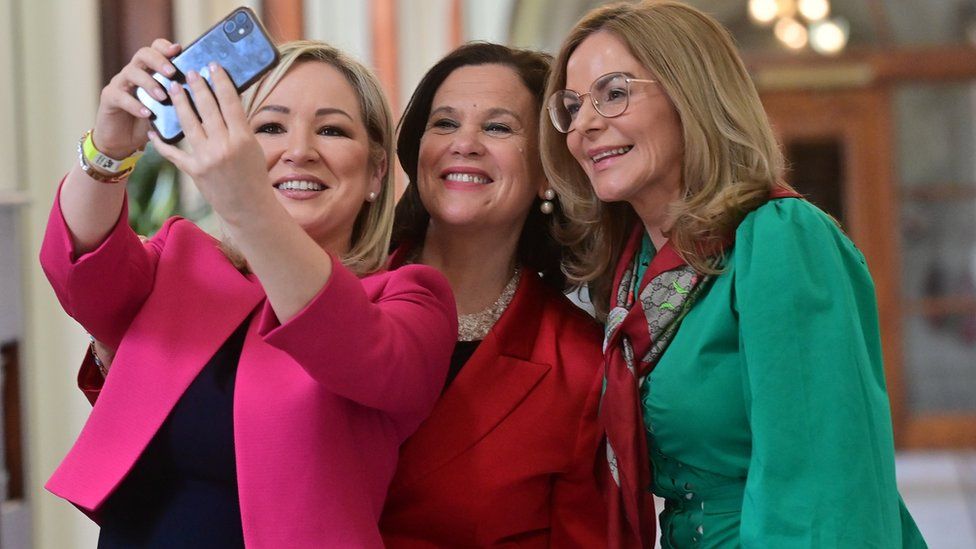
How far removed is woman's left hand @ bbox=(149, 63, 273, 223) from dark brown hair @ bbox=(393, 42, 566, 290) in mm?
958

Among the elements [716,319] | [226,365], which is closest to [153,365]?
[226,365]

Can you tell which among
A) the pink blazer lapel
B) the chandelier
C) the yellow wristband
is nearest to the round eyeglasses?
the pink blazer lapel

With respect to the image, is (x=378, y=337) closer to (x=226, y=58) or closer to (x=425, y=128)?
(x=226, y=58)

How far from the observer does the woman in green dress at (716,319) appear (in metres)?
1.58

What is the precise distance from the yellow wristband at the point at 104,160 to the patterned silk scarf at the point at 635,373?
31.1 inches

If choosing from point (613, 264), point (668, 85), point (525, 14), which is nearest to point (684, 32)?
point (668, 85)

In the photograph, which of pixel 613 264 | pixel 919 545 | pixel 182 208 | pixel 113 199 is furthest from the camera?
pixel 182 208

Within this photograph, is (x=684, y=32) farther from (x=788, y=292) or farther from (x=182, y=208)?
(x=182, y=208)

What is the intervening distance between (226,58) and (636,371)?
2.66 feet

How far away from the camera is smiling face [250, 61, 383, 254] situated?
5.84ft

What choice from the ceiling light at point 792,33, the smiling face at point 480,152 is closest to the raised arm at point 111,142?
the smiling face at point 480,152

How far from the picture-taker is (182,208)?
9.77 feet

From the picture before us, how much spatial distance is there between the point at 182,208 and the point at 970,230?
275 inches

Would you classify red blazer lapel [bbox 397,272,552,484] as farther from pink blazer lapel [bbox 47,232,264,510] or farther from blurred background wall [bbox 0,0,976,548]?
blurred background wall [bbox 0,0,976,548]
